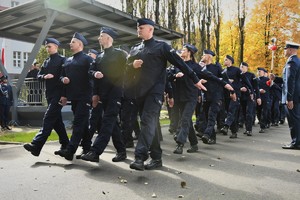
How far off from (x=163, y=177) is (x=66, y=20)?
11.5 m

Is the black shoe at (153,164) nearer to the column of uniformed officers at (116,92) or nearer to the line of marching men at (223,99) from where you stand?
the column of uniformed officers at (116,92)

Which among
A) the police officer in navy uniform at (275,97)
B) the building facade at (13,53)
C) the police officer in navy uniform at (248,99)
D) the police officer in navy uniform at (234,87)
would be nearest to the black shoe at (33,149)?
the police officer in navy uniform at (234,87)

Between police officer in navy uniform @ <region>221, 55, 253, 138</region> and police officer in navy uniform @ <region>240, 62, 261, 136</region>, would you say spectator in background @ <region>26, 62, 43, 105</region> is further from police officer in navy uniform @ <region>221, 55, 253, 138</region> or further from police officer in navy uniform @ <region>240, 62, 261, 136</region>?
police officer in navy uniform @ <region>240, 62, 261, 136</region>

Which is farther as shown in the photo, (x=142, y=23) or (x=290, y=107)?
(x=290, y=107)

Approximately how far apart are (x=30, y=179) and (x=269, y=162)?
3.86 meters

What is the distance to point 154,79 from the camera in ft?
18.0

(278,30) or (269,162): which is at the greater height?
(278,30)

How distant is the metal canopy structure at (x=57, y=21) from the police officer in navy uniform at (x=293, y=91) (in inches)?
296

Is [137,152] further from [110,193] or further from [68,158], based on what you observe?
[68,158]

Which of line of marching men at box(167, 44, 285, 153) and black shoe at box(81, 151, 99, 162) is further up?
line of marching men at box(167, 44, 285, 153)

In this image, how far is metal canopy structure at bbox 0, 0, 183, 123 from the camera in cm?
1298

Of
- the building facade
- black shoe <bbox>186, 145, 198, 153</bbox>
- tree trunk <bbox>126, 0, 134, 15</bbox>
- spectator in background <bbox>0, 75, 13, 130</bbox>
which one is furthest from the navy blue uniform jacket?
the building facade

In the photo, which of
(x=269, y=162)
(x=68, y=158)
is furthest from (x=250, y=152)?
(x=68, y=158)

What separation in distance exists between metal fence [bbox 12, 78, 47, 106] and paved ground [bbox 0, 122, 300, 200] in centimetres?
736
